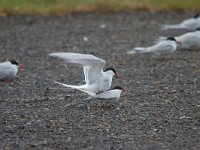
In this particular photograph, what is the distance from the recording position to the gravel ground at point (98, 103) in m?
7.35

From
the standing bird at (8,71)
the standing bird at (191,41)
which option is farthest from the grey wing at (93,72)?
the standing bird at (191,41)

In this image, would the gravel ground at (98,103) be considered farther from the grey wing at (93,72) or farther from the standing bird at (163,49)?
the grey wing at (93,72)

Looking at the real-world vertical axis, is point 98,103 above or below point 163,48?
below

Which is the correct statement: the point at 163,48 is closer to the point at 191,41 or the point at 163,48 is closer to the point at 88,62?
the point at 191,41

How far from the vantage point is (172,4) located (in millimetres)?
20266

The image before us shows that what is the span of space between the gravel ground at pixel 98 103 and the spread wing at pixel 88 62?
371mm

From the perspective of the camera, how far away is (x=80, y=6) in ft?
63.7

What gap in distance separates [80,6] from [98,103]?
10345mm

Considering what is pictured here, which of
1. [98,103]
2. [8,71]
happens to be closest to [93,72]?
[98,103]

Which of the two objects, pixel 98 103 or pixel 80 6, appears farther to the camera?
pixel 80 6

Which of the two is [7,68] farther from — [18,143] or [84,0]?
[84,0]

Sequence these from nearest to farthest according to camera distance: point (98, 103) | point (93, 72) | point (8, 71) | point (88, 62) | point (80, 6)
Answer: point (88, 62)
point (93, 72)
point (98, 103)
point (8, 71)
point (80, 6)

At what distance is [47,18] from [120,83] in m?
8.14

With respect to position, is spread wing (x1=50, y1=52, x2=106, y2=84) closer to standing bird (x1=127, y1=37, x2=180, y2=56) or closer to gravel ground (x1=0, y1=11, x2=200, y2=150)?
gravel ground (x1=0, y1=11, x2=200, y2=150)
